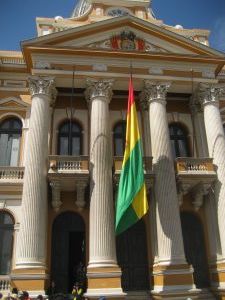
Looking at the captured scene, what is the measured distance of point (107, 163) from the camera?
55.4ft

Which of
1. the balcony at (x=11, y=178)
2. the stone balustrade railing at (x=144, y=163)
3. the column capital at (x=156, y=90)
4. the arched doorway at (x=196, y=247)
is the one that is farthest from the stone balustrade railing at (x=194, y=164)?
the balcony at (x=11, y=178)

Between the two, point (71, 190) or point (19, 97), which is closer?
point (71, 190)

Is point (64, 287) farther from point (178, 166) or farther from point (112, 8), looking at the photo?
point (112, 8)

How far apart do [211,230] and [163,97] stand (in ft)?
23.0

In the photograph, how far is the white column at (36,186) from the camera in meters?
14.9

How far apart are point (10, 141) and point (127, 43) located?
8.01 m

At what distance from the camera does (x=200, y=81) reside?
19.7 metres

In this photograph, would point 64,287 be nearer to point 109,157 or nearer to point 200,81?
point 109,157

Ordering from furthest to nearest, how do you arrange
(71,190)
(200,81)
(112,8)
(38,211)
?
(112,8)
(200,81)
(71,190)
(38,211)

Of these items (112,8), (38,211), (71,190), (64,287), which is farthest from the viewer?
(112,8)

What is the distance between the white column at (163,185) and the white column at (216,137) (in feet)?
6.97

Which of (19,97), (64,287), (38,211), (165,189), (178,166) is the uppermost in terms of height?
(19,97)

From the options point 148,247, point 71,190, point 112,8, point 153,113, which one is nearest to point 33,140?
point 71,190

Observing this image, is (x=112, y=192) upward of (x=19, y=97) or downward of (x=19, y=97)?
downward
